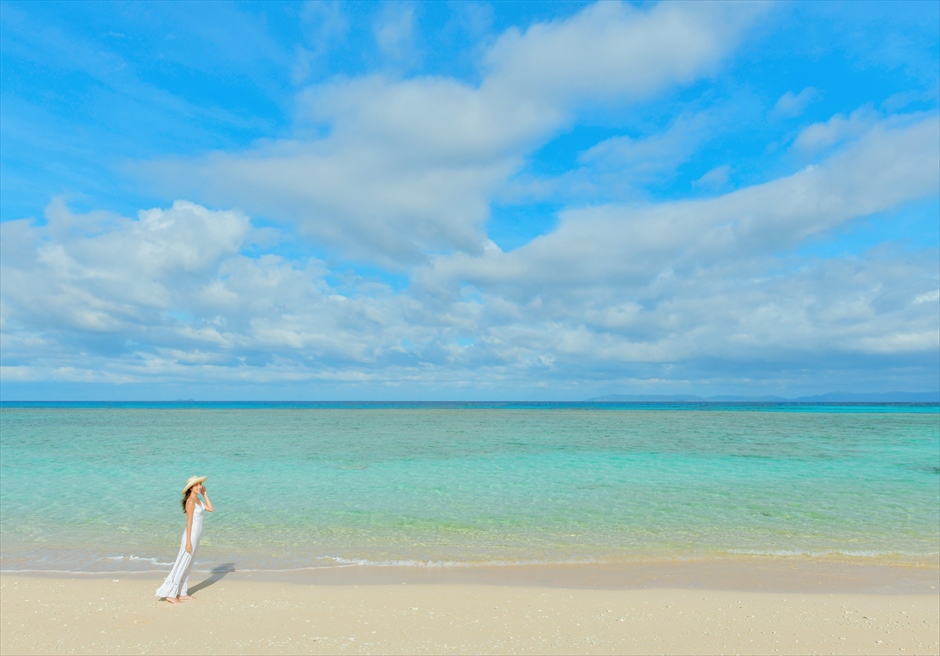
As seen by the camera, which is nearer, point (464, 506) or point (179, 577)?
point (179, 577)

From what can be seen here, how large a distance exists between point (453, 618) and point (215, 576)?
15.9 ft

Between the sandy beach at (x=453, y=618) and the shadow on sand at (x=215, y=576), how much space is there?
0.07 metres

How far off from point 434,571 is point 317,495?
8118mm

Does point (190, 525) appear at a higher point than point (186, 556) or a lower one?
higher

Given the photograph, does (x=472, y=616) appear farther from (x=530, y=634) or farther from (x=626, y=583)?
(x=626, y=583)

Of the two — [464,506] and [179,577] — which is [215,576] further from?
[464,506]

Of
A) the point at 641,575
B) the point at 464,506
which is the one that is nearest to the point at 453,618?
the point at 641,575


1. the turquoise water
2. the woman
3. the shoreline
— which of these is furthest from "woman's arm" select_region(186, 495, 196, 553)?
the turquoise water

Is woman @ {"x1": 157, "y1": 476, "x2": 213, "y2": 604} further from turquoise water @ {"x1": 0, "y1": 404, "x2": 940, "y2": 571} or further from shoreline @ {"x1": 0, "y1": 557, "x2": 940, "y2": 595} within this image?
turquoise water @ {"x1": 0, "y1": 404, "x2": 940, "y2": 571}

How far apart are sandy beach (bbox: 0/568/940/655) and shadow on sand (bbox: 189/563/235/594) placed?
69 mm

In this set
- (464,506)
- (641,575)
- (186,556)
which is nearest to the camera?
(186,556)

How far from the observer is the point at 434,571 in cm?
1020

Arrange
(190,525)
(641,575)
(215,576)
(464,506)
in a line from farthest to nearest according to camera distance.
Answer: (464,506) < (641,575) < (215,576) < (190,525)

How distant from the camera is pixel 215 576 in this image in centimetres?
986
